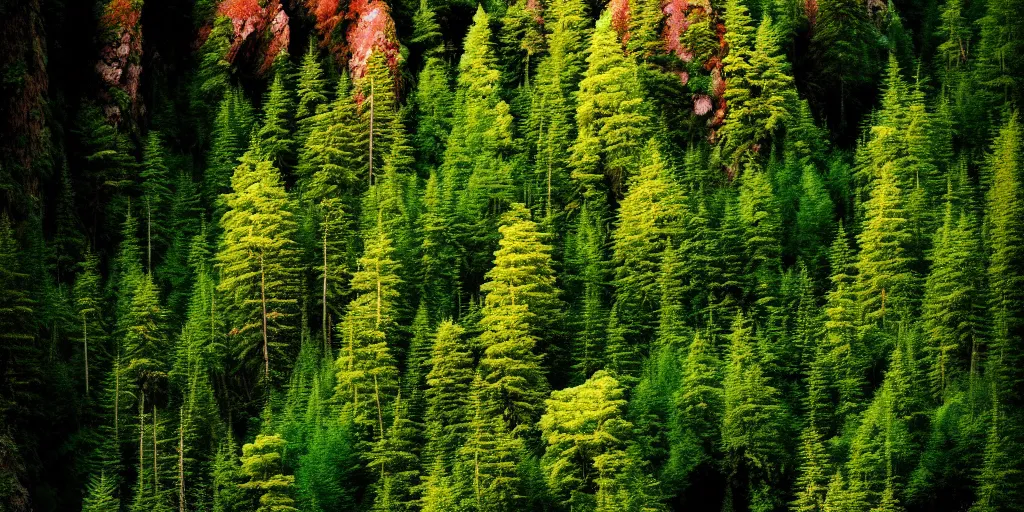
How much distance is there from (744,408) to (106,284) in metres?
40.6

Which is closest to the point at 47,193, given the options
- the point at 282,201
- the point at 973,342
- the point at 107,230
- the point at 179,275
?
the point at 107,230

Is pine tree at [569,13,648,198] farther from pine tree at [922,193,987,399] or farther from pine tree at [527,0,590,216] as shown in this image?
pine tree at [922,193,987,399]

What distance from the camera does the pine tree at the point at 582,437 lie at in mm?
70625

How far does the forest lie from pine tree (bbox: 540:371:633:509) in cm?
18

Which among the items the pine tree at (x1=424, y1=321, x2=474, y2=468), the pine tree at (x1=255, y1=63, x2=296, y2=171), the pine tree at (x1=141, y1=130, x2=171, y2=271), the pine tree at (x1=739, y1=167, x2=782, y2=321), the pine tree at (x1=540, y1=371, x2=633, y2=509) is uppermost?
the pine tree at (x1=255, y1=63, x2=296, y2=171)

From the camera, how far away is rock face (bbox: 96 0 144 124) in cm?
10369

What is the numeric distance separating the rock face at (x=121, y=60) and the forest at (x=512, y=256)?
0.25 metres

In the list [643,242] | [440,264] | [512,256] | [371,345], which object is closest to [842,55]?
[643,242]

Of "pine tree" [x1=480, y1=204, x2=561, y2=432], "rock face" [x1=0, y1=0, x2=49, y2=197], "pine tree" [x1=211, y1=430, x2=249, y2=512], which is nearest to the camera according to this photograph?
"pine tree" [x1=211, y1=430, x2=249, y2=512]

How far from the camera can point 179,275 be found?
304 feet

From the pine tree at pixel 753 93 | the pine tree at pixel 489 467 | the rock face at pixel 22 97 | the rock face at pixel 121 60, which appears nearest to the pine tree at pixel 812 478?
the pine tree at pixel 489 467

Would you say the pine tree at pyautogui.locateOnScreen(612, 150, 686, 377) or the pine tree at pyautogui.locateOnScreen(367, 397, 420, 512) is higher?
the pine tree at pyautogui.locateOnScreen(612, 150, 686, 377)

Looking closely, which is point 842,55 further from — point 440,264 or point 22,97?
point 22,97

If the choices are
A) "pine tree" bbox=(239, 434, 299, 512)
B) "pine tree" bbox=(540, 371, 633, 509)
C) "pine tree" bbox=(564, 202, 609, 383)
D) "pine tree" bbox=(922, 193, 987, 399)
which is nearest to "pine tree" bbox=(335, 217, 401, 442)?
"pine tree" bbox=(239, 434, 299, 512)
